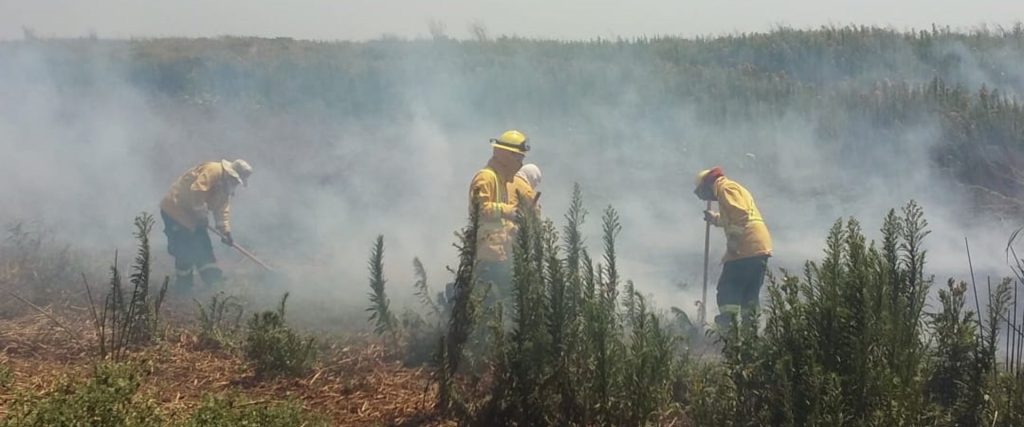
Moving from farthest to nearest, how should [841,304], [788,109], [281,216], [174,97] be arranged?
1. [174,97]
2. [788,109]
3. [281,216]
4. [841,304]

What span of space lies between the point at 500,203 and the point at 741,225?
2274 millimetres

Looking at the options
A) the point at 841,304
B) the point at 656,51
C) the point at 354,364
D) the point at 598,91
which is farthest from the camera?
the point at 656,51

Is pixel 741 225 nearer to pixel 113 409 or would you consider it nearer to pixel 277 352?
pixel 277 352

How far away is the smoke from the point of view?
11.2m

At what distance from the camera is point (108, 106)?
15.9 metres

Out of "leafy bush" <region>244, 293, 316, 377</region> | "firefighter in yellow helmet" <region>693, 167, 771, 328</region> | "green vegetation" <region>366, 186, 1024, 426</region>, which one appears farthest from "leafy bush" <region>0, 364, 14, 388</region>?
"firefighter in yellow helmet" <region>693, 167, 771, 328</region>

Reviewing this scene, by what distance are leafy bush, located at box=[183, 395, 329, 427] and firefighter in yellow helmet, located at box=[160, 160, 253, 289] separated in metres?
6.70

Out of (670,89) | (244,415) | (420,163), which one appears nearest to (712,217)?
(244,415)

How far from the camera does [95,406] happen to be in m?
2.65

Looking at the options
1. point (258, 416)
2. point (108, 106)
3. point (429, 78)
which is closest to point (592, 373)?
point (258, 416)

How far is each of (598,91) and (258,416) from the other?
42.2ft

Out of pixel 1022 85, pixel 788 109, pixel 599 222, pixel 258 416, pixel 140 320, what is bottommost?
pixel 258 416

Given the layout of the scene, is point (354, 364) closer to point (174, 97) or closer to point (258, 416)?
point (258, 416)

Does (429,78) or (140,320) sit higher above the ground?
(429,78)
